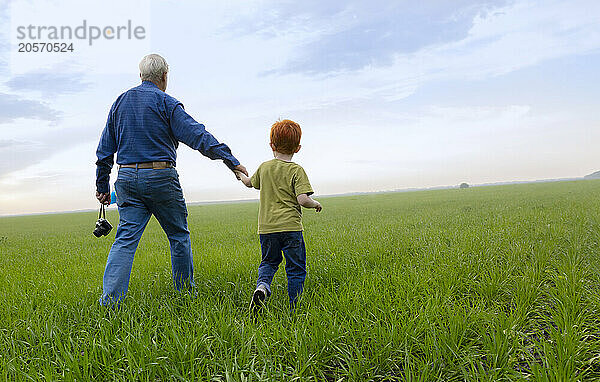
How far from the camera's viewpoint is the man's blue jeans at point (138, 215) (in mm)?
3855

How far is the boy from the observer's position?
11.9ft

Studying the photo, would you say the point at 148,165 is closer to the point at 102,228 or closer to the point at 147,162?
the point at 147,162

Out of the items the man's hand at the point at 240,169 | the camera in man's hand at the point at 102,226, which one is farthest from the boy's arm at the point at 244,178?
the camera in man's hand at the point at 102,226

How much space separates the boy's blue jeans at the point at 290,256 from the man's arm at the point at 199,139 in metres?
0.85

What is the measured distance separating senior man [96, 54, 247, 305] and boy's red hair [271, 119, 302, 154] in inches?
23.2

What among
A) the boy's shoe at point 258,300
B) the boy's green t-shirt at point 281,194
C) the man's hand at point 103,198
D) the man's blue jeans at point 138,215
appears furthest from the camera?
the man's hand at point 103,198

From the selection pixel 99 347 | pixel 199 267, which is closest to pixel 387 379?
pixel 99 347

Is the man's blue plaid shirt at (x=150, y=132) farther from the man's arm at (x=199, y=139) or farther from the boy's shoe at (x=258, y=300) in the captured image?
the boy's shoe at (x=258, y=300)

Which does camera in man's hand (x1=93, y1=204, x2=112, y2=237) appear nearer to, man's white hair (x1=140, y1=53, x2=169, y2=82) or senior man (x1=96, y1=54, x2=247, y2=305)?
senior man (x1=96, y1=54, x2=247, y2=305)

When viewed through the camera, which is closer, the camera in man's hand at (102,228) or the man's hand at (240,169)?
the man's hand at (240,169)

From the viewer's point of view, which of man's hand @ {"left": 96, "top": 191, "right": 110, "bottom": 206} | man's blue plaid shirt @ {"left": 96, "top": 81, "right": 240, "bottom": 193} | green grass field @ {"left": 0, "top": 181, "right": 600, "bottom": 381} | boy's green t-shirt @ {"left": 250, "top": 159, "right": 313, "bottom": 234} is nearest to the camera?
green grass field @ {"left": 0, "top": 181, "right": 600, "bottom": 381}

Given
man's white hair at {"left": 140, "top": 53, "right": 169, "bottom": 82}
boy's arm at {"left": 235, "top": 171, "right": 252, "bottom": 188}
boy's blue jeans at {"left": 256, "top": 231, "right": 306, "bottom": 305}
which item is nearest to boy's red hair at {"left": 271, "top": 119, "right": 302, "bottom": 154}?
boy's arm at {"left": 235, "top": 171, "right": 252, "bottom": 188}

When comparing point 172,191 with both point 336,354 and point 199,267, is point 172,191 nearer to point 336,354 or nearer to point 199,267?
point 199,267

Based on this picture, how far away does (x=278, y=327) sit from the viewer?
3.03 metres
